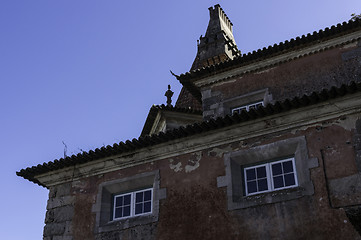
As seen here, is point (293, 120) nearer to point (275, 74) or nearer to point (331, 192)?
point (331, 192)

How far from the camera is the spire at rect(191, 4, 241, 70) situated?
15.8 meters

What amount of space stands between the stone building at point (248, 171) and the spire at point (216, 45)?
3475mm

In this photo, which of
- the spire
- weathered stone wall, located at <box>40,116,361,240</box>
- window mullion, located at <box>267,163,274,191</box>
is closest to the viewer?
weathered stone wall, located at <box>40,116,361,240</box>

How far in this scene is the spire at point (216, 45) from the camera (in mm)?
15836

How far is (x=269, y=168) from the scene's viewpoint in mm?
9164

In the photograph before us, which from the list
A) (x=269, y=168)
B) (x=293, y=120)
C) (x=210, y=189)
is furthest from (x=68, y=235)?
(x=293, y=120)

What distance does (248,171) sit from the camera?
941 cm

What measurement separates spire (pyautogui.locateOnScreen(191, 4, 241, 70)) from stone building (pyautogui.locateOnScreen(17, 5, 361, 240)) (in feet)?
11.4

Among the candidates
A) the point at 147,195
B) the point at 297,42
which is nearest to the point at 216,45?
the point at 297,42

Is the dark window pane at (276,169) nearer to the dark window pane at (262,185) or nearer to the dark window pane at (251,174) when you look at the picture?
the dark window pane at (262,185)

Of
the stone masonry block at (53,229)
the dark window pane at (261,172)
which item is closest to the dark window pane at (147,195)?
the stone masonry block at (53,229)

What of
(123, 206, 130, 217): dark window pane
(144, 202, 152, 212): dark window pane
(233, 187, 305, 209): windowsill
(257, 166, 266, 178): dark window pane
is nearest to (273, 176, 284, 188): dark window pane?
(233, 187, 305, 209): windowsill

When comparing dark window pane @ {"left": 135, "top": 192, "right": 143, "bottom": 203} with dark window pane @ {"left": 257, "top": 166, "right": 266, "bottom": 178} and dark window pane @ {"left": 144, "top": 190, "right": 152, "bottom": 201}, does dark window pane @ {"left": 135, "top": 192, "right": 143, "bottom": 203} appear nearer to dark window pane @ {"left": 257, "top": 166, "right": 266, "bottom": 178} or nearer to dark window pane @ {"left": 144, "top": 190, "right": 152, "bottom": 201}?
dark window pane @ {"left": 144, "top": 190, "right": 152, "bottom": 201}

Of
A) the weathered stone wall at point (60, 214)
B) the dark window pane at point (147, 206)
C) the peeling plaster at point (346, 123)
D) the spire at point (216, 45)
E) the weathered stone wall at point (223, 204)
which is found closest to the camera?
the weathered stone wall at point (223, 204)
